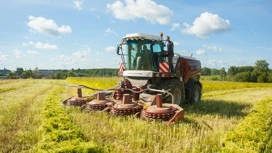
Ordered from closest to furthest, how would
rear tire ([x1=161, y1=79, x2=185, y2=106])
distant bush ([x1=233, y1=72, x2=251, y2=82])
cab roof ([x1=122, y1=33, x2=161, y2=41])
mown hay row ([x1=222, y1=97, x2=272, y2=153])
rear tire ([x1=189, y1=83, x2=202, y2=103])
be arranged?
1. mown hay row ([x1=222, y1=97, x2=272, y2=153])
2. rear tire ([x1=161, y1=79, x2=185, y2=106])
3. cab roof ([x1=122, y1=33, x2=161, y2=41])
4. rear tire ([x1=189, y1=83, x2=202, y2=103])
5. distant bush ([x1=233, y1=72, x2=251, y2=82])

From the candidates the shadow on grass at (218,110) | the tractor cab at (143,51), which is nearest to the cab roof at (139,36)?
the tractor cab at (143,51)

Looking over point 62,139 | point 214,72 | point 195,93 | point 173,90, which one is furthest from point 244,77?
point 214,72

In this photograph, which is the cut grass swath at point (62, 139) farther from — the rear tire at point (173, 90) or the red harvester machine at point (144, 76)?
the rear tire at point (173, 90)

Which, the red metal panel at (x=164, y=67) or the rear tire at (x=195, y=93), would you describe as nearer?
the red metal panel at (x=164, y=67)

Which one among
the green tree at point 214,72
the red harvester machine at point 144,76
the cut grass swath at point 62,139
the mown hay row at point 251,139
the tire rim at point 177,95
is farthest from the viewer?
the green tree at point 214,72

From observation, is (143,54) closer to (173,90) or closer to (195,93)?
(173,90)

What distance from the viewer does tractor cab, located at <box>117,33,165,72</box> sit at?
7520 mm

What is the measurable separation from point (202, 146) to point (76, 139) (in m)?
1.75

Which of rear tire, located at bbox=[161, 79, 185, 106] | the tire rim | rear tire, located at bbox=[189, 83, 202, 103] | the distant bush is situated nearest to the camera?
rear tire, located at bbox=[161, 79, 185, 106]

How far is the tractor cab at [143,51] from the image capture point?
752 cm

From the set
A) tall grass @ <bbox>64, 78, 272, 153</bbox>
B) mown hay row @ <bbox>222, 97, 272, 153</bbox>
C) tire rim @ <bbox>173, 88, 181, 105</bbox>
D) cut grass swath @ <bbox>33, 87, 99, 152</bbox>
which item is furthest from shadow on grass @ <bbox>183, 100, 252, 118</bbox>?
cut grass swath @ <bbox>33, 87, 99, 152</bbox>

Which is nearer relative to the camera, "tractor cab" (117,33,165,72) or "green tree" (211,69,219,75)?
"tractor cab" (117,33,165,72)

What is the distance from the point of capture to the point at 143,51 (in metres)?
7.58

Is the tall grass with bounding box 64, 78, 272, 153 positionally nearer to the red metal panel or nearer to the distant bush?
the red metal panel
